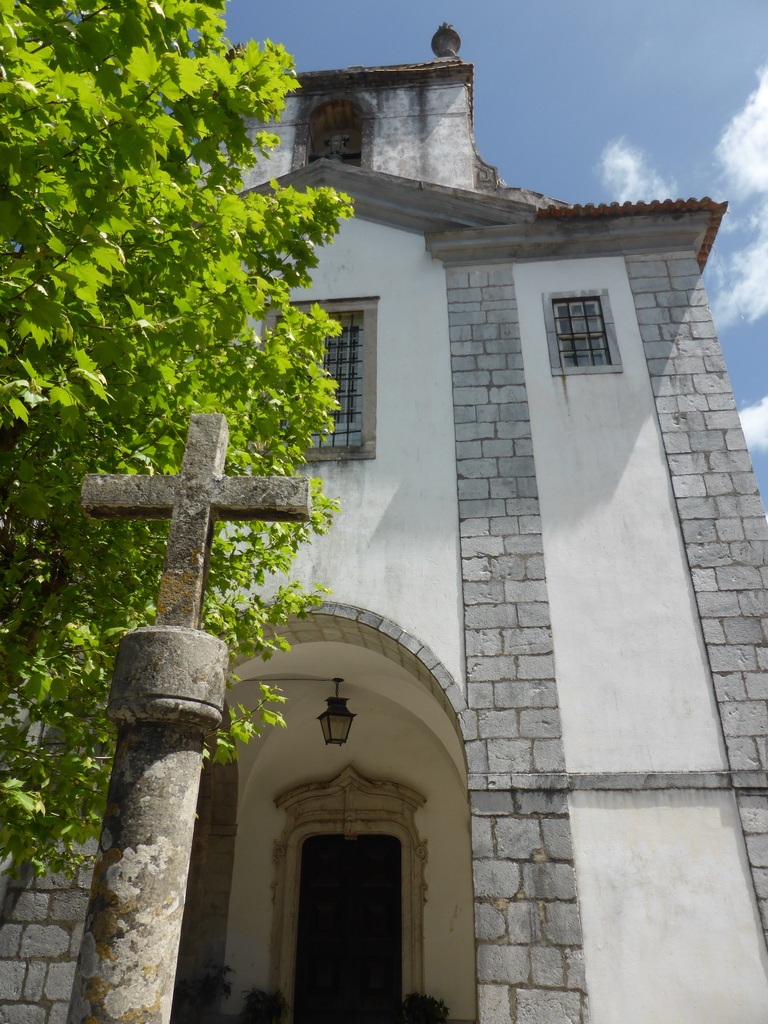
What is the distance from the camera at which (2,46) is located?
7.83 feet

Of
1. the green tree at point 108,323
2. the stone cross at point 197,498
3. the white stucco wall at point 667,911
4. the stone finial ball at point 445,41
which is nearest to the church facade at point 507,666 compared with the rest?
the white stucco wall at point 667,911

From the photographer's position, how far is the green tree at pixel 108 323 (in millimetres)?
2740

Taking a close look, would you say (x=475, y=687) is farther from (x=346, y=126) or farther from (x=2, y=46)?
(x=346, y=126)

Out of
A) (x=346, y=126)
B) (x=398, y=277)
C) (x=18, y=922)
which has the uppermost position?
(x=346, y=126)

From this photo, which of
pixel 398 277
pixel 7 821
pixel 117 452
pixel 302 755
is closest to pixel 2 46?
pixel 117 452

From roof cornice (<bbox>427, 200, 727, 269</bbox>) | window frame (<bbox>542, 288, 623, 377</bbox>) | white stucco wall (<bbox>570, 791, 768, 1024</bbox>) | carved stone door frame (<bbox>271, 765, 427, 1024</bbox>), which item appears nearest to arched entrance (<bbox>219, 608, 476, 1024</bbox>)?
carved stone door frame (<bbox>271, 765, 427, 1024</bbox>)

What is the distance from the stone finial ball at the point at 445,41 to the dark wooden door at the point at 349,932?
1129cm

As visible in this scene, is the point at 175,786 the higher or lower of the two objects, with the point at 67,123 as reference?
lower

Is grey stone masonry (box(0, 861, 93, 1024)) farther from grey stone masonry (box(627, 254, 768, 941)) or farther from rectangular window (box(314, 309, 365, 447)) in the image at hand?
grey stone masonry (box(627, 254, 768, 941))

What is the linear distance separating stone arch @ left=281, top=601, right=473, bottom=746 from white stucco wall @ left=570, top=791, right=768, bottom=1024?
1.13 meters

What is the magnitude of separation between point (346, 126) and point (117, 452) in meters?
9.25

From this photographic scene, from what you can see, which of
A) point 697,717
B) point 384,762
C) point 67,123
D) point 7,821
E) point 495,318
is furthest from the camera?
point 384,762

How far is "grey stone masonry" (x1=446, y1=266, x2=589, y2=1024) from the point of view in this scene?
16.9ft

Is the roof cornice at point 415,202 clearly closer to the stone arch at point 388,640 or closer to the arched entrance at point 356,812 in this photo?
the stone arch at point 388,640
